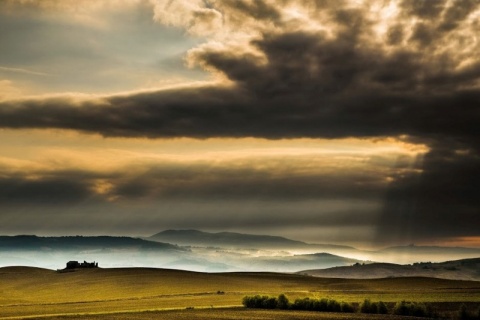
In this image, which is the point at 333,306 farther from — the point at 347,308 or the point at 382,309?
the point at 382,309

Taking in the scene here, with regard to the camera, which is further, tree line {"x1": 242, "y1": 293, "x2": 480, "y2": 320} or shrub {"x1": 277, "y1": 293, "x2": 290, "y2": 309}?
shrub {"x1": 277, "y1": 293, "x2": 290, "y2": 309}

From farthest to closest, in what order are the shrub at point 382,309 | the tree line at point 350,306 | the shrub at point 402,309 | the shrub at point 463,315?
1. the shrub at point 382,309
2. the shrub at point 402,309
3. the tree line at point 350,306
4. the shrub at point 463,315

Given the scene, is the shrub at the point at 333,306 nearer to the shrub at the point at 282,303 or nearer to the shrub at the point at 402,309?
the shrub at the point at 282,303

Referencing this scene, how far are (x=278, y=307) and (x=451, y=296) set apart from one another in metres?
52.1

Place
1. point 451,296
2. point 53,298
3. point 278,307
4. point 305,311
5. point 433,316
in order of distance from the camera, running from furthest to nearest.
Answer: point 53,298, point 451,296, point 278,307, point 305,311, point 433,316

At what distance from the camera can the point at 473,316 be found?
383ft

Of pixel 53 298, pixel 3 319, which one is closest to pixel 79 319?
pixel 3 319

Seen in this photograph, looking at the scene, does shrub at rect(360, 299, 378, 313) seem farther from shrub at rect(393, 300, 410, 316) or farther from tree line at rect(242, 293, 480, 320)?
shrub at rect(393, 300, 410, 316)

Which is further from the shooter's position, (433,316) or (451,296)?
(451,296)

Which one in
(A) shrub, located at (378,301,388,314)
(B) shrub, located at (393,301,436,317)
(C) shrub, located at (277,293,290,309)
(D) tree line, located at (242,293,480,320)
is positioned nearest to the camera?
(D) tree line, located at (242,293,480,320)

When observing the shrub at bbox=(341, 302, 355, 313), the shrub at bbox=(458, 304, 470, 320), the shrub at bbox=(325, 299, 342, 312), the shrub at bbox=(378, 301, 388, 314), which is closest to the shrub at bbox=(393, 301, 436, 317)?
the shrub at bbox=(378, 301, 388, 314)

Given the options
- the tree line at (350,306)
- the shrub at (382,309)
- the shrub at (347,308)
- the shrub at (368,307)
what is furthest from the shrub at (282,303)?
the shrub at (382,309)

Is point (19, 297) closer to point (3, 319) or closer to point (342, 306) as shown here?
point (3, 319)

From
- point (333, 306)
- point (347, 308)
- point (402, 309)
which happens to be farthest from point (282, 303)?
point (402, 309)
